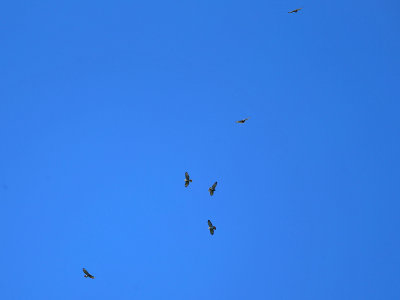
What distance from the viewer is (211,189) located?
100ft

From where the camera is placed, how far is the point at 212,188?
30.6m

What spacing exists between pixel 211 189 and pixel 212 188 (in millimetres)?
86

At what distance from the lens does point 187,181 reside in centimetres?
3044

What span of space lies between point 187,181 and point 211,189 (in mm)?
1462

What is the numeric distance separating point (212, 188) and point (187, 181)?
1.50 m
